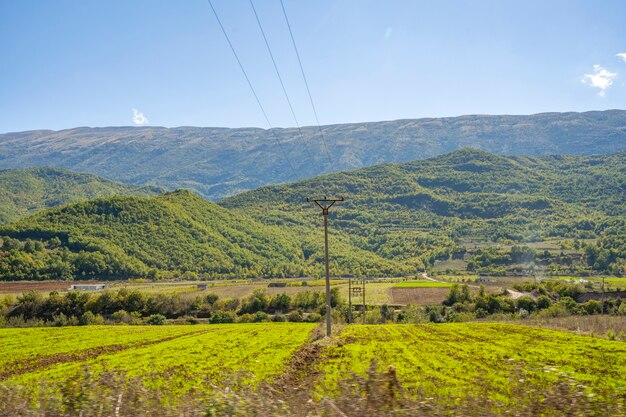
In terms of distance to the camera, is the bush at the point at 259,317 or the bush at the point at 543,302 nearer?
the bush at the point at 543,302

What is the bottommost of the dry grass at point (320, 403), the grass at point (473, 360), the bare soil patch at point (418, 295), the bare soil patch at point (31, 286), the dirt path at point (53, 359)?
the bare soil patch at point (418, 295)

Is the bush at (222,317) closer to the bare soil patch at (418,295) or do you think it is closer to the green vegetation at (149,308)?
the green vegetation at (149,308)

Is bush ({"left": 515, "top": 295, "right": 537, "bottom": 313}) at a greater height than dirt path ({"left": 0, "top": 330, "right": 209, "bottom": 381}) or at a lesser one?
lesser

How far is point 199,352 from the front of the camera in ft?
115

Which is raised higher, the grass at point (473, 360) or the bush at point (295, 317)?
the grass at point (473, 360)

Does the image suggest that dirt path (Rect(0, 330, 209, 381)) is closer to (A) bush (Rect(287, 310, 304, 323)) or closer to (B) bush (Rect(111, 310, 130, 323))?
(B) bush (Rect(111, 310, 130, 323))

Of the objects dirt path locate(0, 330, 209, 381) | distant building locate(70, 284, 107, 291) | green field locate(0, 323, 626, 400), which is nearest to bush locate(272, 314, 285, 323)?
green field locate(0, 323, 626, 400)

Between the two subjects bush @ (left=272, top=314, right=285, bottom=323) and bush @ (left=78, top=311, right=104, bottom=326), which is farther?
bush @ (left=272, top=314, right=285, bottom=323)

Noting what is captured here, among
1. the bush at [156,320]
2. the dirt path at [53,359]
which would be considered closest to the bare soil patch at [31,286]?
the bush at [156,320]

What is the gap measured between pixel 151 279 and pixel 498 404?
146 metres

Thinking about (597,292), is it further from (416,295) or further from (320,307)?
(320,307)

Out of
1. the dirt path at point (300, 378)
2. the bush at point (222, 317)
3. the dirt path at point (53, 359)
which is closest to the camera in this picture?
the dirt path at point (300, 378)

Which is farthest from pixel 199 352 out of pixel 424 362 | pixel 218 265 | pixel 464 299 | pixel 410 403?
pixel 218 265

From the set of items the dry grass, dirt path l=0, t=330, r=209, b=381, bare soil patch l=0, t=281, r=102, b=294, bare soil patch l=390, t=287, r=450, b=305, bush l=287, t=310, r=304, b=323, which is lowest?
bare soil patch l=390, t=287, r=450, b=305
